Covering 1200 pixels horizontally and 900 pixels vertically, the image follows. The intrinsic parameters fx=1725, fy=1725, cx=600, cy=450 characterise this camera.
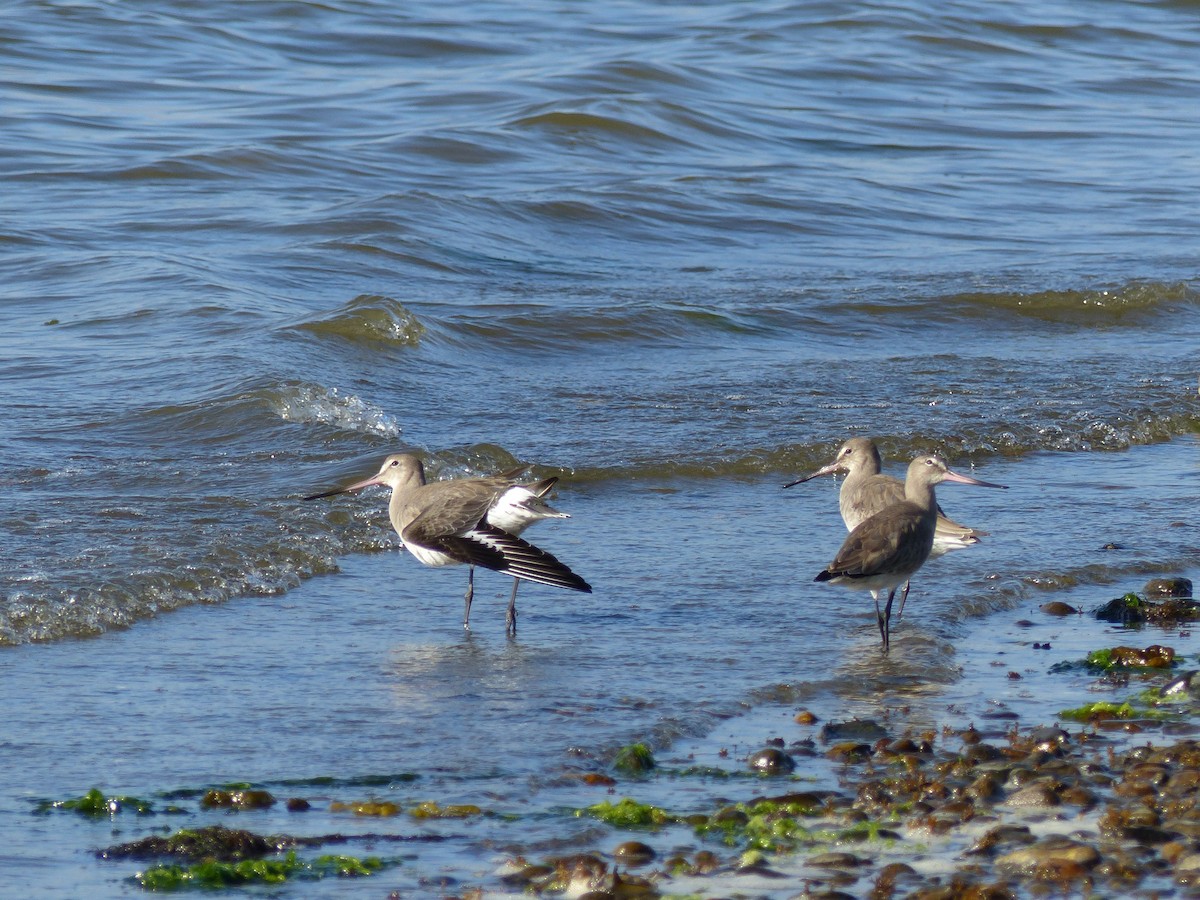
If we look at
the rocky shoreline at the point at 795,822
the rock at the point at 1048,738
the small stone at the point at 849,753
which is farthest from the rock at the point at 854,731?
the rock at the point at 1048,738

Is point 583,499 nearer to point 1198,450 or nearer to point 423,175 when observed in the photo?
point 1198,450

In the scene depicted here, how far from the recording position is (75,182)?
46.8 feet

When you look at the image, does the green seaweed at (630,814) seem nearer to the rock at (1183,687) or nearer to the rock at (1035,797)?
the rock at (1035,797)

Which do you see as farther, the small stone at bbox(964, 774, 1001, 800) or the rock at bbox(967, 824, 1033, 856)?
the small stone at bbox(964, 774, 1001, 800)

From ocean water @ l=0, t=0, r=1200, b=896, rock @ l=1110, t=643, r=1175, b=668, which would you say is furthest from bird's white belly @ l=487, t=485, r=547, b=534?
rock @ l=1110, t=643, r=1175, b=668

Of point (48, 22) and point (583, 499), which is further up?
point (48, 22)

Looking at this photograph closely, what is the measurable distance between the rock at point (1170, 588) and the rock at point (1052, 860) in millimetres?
2539

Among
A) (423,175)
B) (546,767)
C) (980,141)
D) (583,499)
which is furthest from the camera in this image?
(980,141)

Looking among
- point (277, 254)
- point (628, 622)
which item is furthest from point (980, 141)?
point (628, 622)

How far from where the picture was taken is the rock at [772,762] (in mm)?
4352

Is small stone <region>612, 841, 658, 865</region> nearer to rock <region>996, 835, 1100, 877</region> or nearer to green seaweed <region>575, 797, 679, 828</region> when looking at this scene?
green seaweed <region>575, 797, 679, 828</region>

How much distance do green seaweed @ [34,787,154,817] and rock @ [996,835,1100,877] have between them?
199 cm

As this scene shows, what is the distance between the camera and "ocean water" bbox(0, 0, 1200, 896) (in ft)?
16.7

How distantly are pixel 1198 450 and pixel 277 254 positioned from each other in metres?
6.71
